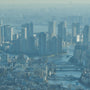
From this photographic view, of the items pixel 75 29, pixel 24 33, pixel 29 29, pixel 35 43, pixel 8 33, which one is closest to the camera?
pixel 35 43

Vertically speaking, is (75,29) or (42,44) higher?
(75,29)

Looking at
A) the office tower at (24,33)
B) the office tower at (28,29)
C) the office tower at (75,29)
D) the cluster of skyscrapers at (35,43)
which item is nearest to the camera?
the cluster of skyscrapers at (35,43)

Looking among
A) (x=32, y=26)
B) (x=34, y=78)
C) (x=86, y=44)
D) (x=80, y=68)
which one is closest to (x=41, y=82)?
(x=34, y=78)

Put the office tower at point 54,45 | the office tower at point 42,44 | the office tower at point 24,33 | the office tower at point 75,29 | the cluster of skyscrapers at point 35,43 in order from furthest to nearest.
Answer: the office tower at point 75,29 < the office tower at point 24,33 < the office tower at point 54,45 < the cluster of skyscrapers at point 35,43 < the office tower at point 42,44

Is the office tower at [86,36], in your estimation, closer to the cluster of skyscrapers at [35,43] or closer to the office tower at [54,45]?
the cluster of skyscrapers at [35,43]

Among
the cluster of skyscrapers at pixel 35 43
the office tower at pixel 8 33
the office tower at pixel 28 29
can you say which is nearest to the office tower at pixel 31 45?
the cluster of skyscrapers at pixel 35 43

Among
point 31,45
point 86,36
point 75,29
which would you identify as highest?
point 75,29

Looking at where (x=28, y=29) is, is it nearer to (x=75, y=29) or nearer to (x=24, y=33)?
(x=24, y=33)

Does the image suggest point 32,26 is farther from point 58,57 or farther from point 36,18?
point 58,57

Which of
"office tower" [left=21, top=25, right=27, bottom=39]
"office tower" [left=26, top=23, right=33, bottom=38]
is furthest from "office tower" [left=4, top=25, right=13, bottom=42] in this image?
"office tower" [left=26, top=23, right=33, bottom=38]

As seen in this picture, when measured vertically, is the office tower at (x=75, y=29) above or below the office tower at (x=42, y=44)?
above

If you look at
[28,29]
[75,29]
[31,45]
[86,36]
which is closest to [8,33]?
[28,29]
